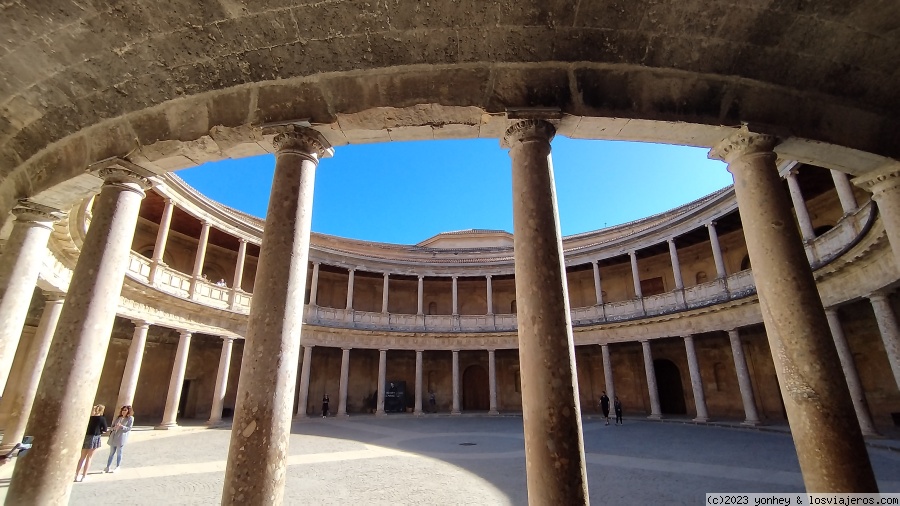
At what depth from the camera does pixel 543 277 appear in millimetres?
3561

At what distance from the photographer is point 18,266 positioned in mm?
5445

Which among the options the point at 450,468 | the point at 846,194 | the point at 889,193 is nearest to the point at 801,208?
the point at 846,194

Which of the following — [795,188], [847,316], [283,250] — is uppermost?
[795,188]

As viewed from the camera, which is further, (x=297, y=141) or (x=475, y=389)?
(x=475, y=389)

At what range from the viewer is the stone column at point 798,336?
3.45 metres

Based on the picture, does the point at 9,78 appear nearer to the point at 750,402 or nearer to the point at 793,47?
the point at 793,47

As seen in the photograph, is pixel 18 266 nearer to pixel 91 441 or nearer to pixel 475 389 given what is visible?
pixel 91 441

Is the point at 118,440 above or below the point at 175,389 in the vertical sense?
below

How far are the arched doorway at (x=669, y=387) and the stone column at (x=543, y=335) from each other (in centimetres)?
2024

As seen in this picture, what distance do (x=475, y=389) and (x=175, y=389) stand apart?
15.5 meters

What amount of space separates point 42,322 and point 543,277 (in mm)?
12745

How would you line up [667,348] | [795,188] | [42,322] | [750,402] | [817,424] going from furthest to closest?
[667,348] < [750,402] < [795,188] < [42,322] < [817,424]

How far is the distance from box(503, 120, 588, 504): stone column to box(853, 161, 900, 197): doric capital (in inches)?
162

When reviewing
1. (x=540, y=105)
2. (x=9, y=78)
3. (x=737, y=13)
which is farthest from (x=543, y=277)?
(x=9, y=78)
